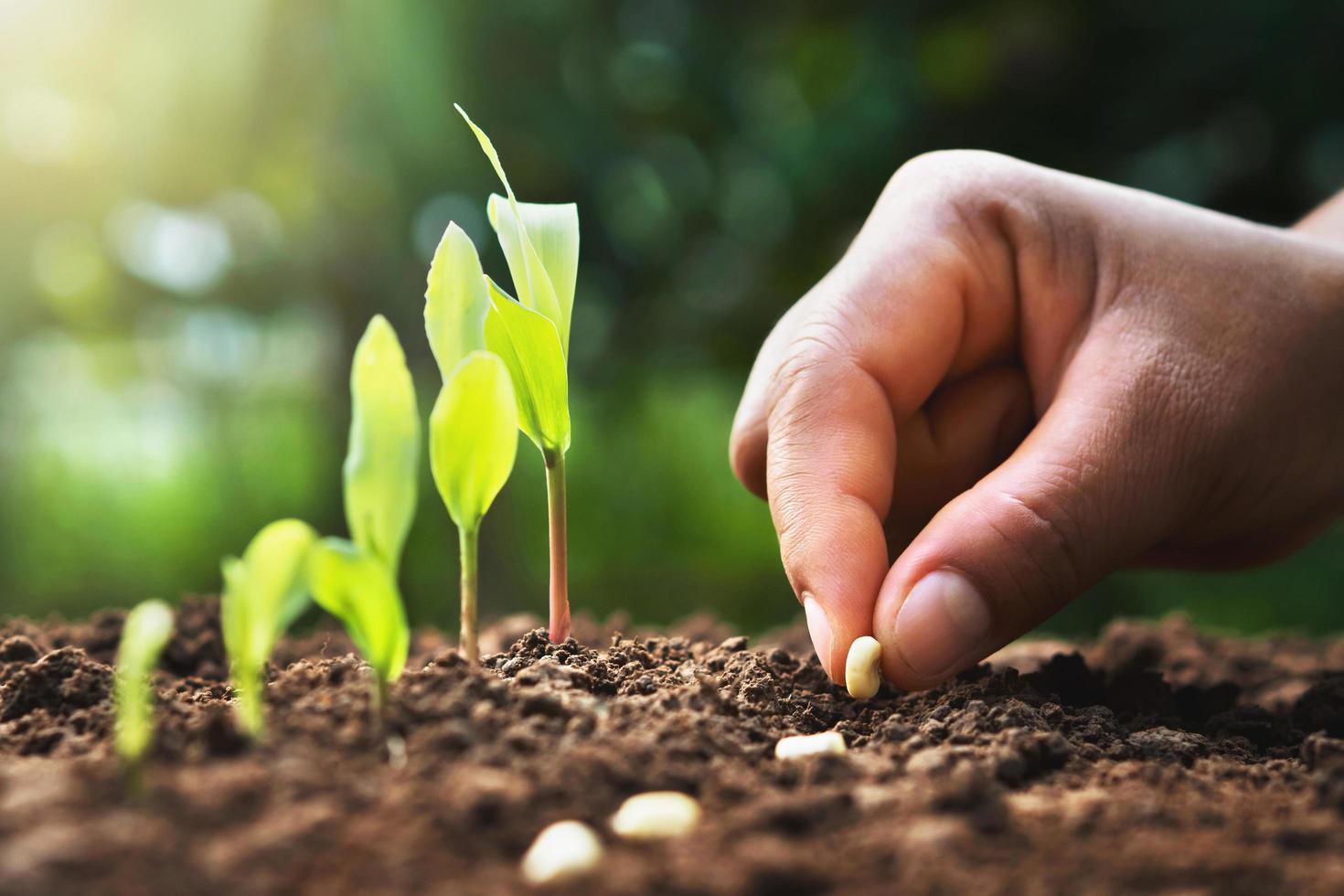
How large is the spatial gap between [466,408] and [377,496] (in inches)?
4.2

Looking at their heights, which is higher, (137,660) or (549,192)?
(549,192)

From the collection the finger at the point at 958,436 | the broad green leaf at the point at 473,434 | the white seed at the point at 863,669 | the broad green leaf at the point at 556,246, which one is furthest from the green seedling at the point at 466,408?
the finger at the point at 958,436

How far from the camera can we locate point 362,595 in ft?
2.40

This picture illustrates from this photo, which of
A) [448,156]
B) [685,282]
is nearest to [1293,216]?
[685,282]

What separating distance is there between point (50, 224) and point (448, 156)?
1.43m

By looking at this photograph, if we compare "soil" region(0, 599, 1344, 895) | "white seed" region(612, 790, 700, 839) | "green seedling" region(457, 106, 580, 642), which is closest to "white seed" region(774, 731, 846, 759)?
"soil" region(0, 599, 1344, 895)

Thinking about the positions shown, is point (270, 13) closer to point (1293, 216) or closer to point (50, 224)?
point (50, 224)

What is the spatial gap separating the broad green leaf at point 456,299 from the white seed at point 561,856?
1.40ft

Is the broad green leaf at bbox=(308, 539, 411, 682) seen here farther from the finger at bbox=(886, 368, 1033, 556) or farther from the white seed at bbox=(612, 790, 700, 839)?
the finger at bbox=(886, 368, 1033, 556)

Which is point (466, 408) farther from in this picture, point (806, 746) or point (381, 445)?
point (806, 746)

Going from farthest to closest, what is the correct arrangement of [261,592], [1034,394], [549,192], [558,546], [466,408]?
[549,192]
[1034,394]
[558,546]
[466,408]
[261,592]

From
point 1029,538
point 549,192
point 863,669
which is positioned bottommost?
point 863,669

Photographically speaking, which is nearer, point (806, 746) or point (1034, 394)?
point (806, 746)

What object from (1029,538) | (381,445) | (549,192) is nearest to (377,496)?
(381,445)
